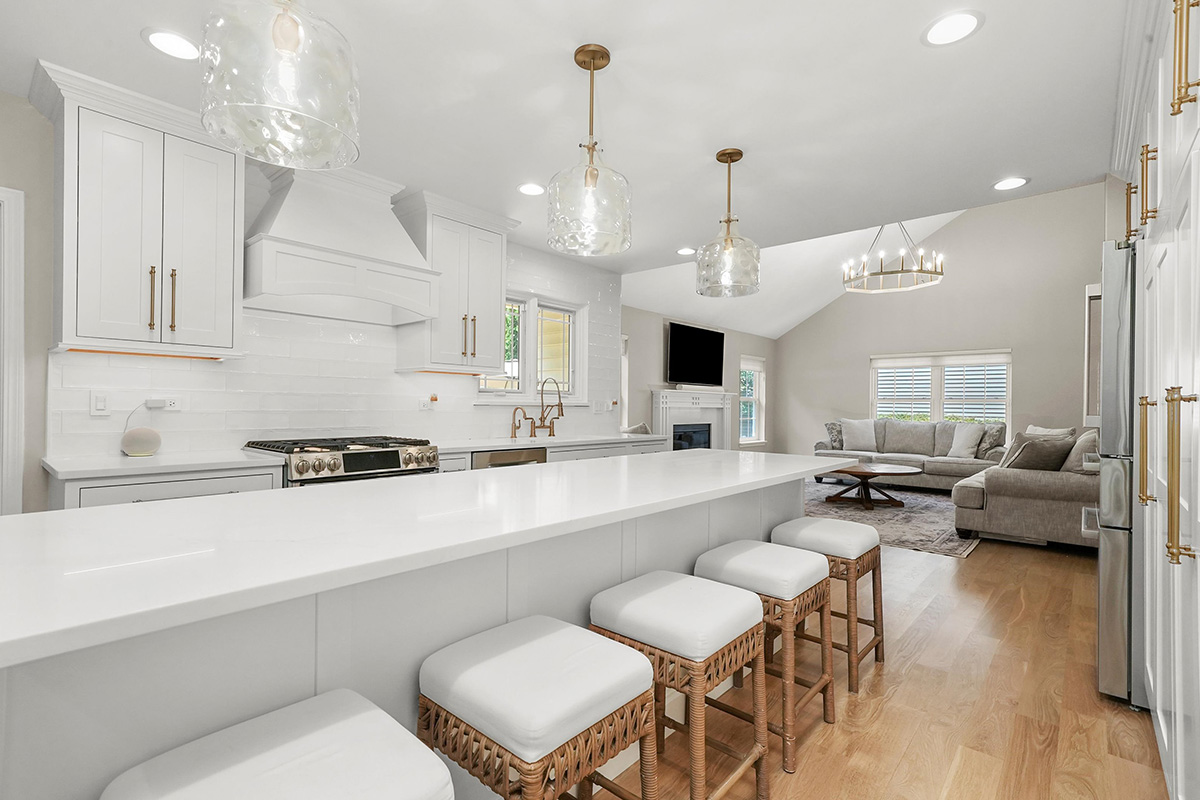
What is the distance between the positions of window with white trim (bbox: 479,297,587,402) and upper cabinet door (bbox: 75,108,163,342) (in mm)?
2153

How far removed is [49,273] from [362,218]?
1404 millimetres

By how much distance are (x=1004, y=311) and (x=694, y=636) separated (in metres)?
8.63

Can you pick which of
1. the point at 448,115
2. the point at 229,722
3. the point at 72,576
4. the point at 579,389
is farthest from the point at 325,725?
the point at 579,389

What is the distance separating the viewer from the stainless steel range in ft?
9.04

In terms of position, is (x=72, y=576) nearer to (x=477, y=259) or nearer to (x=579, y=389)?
(x=477, y=259)

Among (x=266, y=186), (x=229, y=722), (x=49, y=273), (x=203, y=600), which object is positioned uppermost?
(x=266, y=186)

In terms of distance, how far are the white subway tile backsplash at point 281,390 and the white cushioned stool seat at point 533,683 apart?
8.26 feet

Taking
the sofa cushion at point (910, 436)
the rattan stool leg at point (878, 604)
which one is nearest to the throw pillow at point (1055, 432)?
the sofa cushion at point (910, 436)

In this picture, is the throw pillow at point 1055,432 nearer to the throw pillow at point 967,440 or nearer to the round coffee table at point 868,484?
the throw pillow at point 967,440

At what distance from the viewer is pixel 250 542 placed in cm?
101

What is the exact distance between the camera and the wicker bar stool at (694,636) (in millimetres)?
1384

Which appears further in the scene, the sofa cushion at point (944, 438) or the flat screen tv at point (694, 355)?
the sofa cushion at point (944, 438)

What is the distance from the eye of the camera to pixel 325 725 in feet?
3.04

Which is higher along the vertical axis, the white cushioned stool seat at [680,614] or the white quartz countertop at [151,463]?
the white quartz countertop at [151,463]
